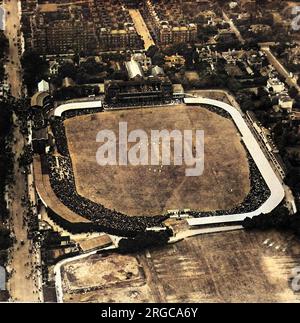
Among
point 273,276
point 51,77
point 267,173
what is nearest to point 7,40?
point 51,77

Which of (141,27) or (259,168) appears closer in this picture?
(259,168)

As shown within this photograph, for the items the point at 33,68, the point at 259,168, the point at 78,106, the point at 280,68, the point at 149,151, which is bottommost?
the point at 259,168

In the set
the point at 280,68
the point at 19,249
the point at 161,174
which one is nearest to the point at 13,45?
the point at 161,174

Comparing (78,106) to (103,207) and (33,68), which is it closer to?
(33,68)

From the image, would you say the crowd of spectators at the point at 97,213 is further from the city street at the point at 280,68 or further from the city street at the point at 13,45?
the city street at the point at 280,68

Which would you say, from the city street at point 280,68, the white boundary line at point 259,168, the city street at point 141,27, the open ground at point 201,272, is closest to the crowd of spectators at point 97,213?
the open ground at point 201,272
